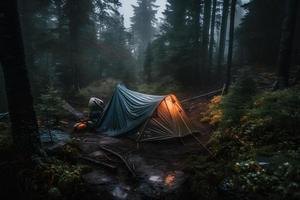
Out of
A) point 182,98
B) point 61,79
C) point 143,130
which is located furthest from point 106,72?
point 143,130

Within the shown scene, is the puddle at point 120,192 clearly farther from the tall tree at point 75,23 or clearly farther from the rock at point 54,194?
the tall tree at point 75,23

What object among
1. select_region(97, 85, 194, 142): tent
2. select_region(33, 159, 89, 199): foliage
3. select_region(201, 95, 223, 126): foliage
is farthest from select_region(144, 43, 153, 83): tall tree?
select_region(33, 159, 89, 199): foliage

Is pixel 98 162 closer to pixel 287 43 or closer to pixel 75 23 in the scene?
pixel 287 43

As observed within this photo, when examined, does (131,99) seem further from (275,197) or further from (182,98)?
(275,197)

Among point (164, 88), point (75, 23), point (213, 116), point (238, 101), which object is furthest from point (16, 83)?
point (164, 88)

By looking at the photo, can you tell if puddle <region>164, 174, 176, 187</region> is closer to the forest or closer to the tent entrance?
the forest

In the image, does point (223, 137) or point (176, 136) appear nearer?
point (223, 137)

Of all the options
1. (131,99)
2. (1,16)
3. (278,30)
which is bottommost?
(131,99)

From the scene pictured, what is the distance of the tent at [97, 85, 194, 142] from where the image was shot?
1017 centimetres

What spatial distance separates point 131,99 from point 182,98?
7.20 m

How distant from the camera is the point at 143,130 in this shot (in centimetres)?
1015

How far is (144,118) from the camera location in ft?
34.1

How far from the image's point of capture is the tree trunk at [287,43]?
10.8 meters

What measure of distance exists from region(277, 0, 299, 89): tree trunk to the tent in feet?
16.1
